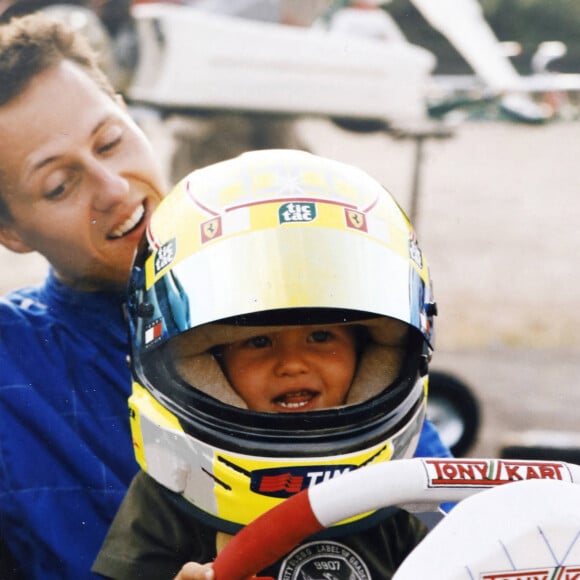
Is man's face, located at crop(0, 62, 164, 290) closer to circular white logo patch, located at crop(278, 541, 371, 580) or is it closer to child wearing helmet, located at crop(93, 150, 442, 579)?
child wearing helmet, located at crop(93, 150, 442, 579)

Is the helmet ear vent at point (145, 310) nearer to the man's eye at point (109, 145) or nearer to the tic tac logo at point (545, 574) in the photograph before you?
the man's eye at point (109, 145)

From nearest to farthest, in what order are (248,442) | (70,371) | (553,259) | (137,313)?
(248,442) < (137,313) < (70,371) < (553,259)

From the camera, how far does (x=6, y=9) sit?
1443 mm

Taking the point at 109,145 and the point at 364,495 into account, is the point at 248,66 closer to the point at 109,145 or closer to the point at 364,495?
the point at 109,145

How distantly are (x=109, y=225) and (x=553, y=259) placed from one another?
1.70 meters

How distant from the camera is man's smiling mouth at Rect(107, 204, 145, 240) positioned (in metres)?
1.56

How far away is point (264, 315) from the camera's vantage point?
4.22 ft

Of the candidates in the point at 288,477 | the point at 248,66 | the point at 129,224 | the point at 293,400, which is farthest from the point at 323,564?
the point at 248,66

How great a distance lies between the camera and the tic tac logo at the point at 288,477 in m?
1.21

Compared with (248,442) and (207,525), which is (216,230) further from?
(207,525)

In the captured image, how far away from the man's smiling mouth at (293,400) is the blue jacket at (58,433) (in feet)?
0.89

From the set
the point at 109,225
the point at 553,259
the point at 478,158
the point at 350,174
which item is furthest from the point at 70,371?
the point at 553,259

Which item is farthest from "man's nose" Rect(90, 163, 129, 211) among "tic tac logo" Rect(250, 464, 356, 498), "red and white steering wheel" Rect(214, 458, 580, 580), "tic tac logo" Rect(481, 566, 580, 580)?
"tic tac logo" Rect(481, 566, 580, 580)

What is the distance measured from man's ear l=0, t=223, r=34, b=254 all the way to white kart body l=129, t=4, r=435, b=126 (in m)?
0.34
